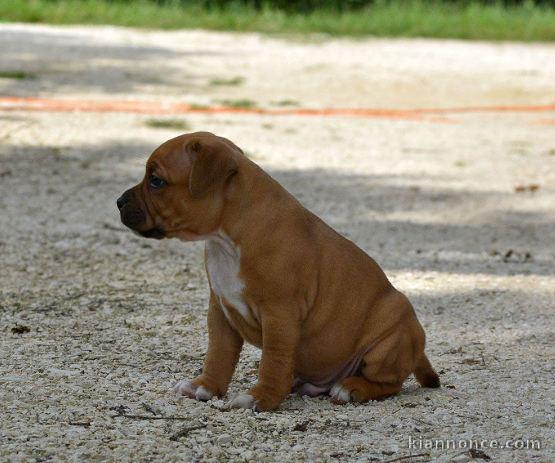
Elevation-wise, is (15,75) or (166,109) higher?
(15,75)

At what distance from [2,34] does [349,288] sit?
1022 cm

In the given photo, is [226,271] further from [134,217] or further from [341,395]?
[341,395]

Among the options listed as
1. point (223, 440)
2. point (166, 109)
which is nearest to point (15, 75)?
point (166, 109)

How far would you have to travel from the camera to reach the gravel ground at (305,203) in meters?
3.99

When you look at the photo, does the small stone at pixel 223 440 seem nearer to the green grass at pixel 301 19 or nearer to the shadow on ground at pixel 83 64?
the shadow on ground at pixel 83 64

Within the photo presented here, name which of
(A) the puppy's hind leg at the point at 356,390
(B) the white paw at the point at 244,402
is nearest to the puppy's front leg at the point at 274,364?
(B) the white paw at the point at 244,402

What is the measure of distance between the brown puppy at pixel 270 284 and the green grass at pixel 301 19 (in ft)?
37.5

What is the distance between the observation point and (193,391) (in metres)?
4.28

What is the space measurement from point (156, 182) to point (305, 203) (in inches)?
170

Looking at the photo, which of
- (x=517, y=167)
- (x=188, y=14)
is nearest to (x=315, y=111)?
(x=517, y=167)

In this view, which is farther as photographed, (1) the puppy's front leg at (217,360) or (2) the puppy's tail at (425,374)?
(2) the puppy's tail at (425,374)

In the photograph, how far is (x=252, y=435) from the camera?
12.8 ft

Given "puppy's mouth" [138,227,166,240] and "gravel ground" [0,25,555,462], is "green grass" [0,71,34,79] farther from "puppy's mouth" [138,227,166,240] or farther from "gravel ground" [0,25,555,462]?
"puppy's mouth" [138,227,166,240]

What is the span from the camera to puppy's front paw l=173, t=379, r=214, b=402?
167 inches
